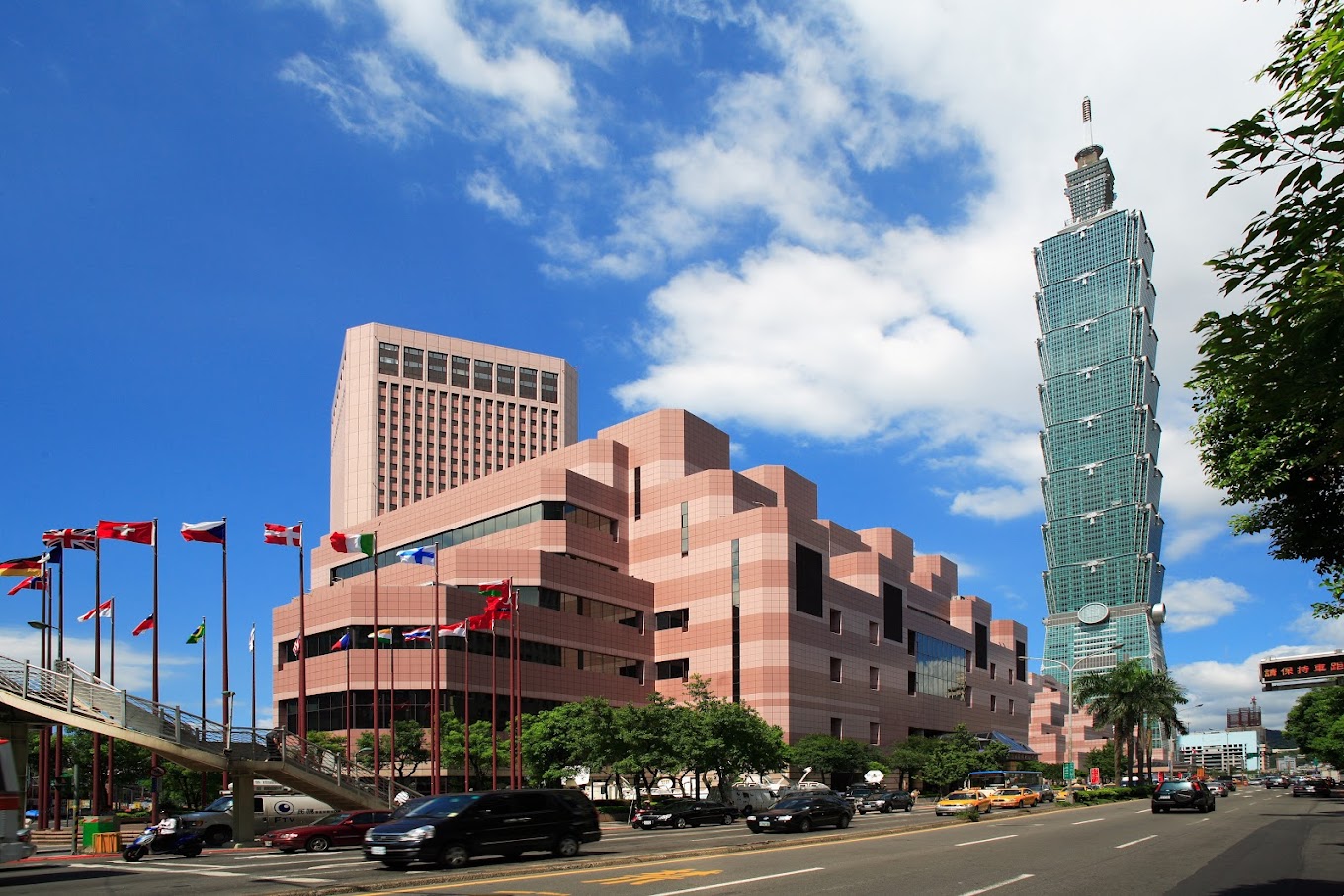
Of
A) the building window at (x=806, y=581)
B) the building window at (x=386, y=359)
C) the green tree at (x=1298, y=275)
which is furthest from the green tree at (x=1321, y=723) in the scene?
the building window at (x=386, y=359)

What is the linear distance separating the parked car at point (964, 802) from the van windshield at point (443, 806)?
30.9 meters

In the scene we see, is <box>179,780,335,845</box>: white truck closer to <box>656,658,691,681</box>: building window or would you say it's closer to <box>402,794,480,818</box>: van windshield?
<box>402,794,480,818</box>: van windshield

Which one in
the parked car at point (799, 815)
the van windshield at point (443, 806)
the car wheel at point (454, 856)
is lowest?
the parked car at point (799, 815)

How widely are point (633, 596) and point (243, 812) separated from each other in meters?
49.8

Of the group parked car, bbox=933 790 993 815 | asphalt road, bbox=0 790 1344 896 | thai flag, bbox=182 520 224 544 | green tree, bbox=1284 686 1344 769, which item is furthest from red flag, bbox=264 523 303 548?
green tree, bbox=1284 686 1344 769

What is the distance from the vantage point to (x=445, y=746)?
212ft

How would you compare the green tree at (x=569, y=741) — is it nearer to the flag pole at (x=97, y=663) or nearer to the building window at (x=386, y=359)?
the flag pole at (x=97, y=663)

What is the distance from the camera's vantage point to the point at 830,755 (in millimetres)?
78750

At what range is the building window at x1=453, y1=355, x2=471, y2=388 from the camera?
6550 inches

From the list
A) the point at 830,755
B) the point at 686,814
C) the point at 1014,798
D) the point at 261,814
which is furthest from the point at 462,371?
the point at 686,814

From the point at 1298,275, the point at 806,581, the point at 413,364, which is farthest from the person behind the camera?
the point at 413,364

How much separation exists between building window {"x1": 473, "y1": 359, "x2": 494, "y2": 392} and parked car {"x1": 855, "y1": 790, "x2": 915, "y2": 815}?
113 m

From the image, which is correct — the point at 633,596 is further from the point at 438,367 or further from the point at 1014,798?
the point at 438,367

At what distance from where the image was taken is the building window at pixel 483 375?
16800 cm
